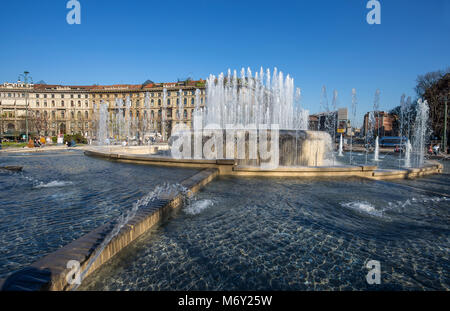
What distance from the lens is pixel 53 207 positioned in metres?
4.77

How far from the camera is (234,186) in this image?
281 inches

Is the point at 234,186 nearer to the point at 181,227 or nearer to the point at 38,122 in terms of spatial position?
the point at 181,227

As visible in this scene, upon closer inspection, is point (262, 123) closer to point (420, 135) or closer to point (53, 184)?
point (53, 184)

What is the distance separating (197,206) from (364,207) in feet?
12.0

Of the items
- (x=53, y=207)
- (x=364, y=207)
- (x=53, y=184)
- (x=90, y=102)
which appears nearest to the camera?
(x=53, y=207)

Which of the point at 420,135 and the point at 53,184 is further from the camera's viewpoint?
the point at 420,135

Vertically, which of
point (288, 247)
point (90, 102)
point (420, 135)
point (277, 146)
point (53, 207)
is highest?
point (90, 102)

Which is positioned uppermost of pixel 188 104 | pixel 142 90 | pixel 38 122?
pixel 142 90

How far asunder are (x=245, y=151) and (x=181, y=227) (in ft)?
22.6

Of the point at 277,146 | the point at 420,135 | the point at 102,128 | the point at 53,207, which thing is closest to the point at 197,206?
the point at 53,207

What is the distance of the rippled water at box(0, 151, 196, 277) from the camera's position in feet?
10.2

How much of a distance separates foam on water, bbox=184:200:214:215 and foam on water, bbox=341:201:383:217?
3052 mm

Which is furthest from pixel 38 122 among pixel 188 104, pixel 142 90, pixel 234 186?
pixel 234 186

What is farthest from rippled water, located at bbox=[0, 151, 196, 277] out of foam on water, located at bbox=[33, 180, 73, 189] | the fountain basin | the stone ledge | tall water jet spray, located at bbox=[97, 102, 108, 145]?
tall water jet spray, located at bbox=[97, 102, 108, 145]
